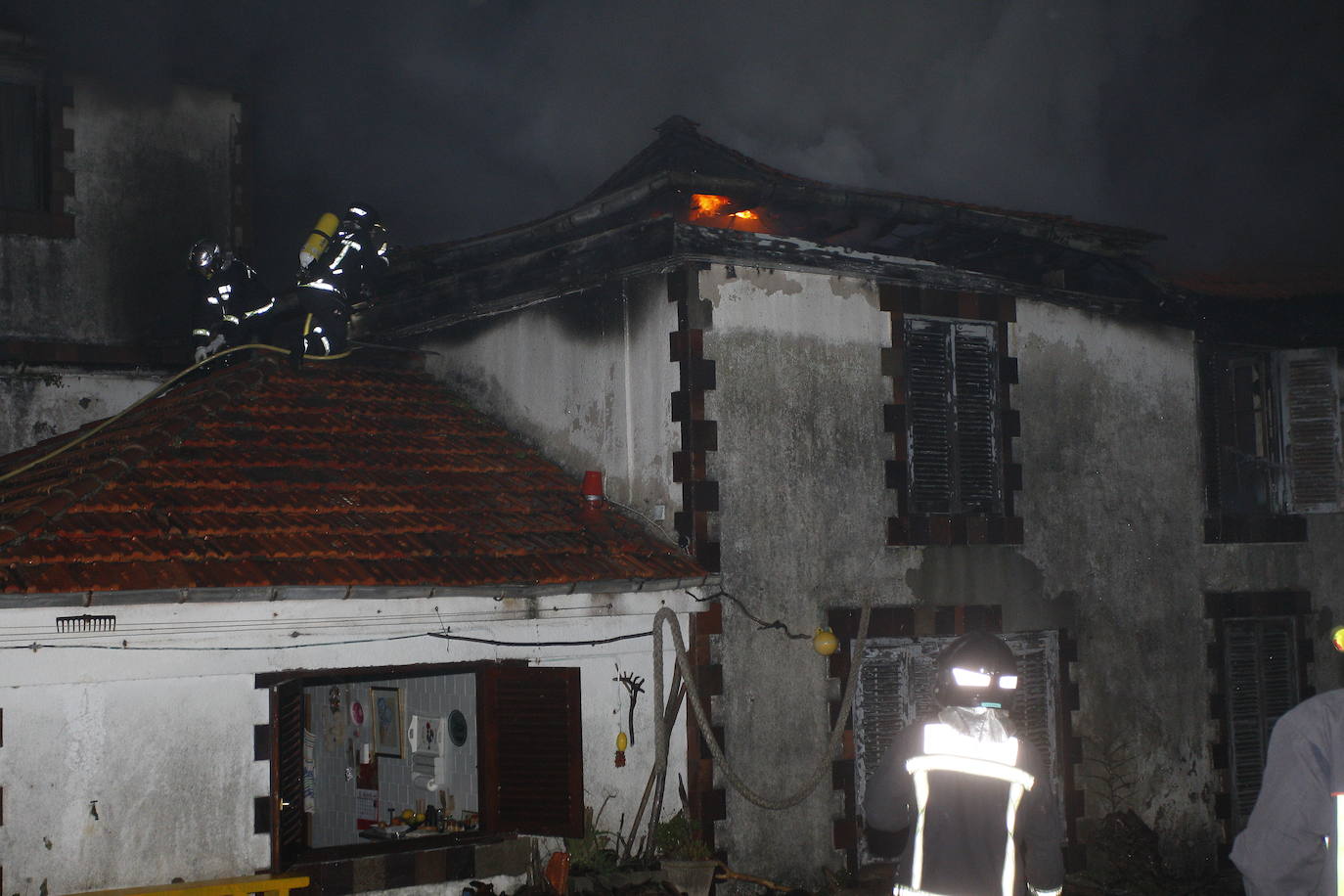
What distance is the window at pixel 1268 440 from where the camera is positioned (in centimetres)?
1332

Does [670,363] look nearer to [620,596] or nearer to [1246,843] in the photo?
[620,596]

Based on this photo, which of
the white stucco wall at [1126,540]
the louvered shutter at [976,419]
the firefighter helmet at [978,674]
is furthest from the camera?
the white stucco wall at [1126,540]

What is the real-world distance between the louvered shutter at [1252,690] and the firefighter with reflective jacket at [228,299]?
33.3 ft

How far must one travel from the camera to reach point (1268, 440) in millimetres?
13672

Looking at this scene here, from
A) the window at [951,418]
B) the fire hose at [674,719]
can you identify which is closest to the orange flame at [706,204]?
the window at [951,418]

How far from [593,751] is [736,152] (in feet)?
17.6

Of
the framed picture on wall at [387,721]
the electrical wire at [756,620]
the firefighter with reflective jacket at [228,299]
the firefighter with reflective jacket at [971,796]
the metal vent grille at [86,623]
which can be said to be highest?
the firefighter with reflective jacket at [228,299]

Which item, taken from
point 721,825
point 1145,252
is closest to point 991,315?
point 1145,252

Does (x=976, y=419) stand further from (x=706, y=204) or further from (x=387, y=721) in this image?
(x=387, y=721)

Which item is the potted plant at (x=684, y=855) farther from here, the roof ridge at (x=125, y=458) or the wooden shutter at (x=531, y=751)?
the roof ridge at (x=125, y=458)

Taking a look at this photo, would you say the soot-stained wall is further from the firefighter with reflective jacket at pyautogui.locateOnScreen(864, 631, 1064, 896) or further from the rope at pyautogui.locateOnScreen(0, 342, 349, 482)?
the firefighter with reflective jacket at pyautogui.locateOnScreen(864, 631, 1064, 896)

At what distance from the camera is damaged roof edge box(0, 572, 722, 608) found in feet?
24.9

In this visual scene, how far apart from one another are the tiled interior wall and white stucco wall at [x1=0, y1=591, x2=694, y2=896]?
2385mm

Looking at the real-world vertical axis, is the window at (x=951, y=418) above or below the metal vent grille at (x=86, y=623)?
above
